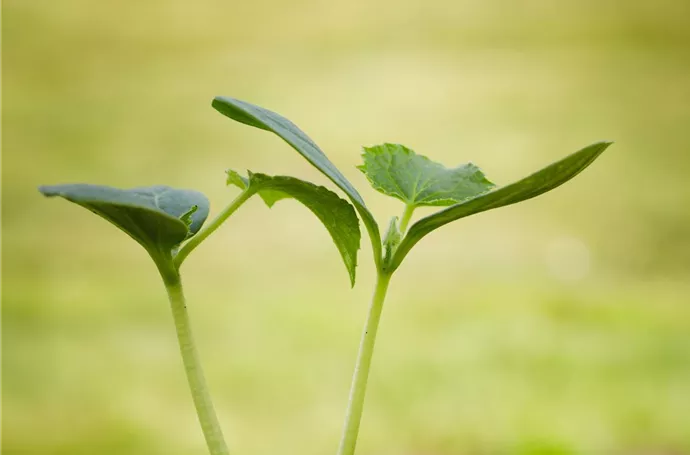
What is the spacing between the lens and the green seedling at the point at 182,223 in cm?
23

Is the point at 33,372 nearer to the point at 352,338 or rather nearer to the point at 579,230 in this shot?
the point at 352,338

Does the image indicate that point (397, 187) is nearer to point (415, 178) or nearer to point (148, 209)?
point (415, 178)

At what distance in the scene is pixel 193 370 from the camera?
0.25 m

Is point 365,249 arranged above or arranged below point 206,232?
above

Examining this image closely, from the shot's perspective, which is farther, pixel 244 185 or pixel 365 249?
pixel 365 249

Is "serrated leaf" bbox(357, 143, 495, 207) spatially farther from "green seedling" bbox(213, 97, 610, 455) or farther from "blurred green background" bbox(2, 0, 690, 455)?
"blurred green background" bbox(2, 0, 690, 455)

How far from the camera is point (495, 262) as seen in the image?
1.66 metres

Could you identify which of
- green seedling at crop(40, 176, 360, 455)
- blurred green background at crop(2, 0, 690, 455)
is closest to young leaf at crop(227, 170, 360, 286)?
green seedling at crop(40, 176, 360, 455)

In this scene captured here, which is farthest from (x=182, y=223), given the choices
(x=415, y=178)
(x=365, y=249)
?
(x=365, y=249)

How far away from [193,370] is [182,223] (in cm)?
5

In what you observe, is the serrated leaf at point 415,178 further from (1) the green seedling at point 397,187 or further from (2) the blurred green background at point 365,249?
(2) the blurred green background at point 365,249

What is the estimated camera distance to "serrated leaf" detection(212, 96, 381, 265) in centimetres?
25

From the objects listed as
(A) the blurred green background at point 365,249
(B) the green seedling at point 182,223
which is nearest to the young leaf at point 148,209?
(B) the green seedling at point 182,223

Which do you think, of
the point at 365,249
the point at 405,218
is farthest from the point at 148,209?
the point at 365,249
